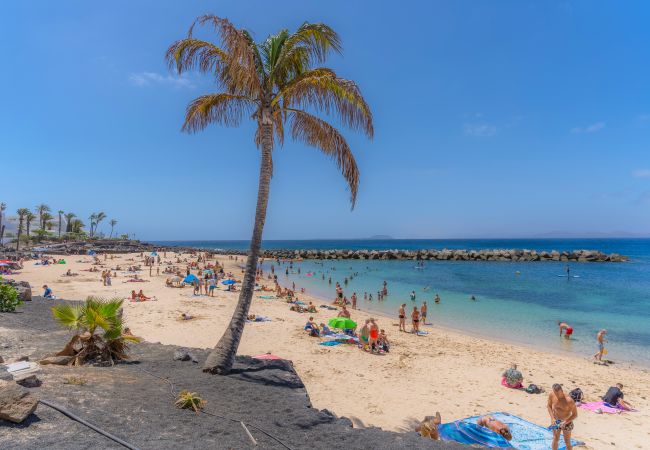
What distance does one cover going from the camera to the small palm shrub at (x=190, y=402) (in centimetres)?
578

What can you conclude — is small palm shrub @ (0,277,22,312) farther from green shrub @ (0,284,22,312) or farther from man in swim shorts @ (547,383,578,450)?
man in swim shorts @ (547,383,578,450)

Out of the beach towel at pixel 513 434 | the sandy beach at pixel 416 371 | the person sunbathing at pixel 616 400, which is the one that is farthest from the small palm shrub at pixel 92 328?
the person sunbathing at pixel 616 400

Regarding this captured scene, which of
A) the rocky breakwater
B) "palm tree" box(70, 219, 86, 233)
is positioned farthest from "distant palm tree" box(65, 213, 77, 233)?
the rocky breakwater

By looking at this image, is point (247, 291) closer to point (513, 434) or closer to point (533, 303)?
point (513, 434)

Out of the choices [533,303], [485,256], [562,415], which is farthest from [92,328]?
[485,256]

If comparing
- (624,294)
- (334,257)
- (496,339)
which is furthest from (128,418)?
(334,257)

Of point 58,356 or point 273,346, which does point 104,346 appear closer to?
point 58,356

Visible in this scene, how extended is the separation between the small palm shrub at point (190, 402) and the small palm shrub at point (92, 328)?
2819mm

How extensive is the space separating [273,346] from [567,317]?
2044 centimetres

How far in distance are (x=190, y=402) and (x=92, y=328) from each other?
11.0ft

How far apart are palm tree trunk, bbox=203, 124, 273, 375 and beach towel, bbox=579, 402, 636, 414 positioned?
9.03 m

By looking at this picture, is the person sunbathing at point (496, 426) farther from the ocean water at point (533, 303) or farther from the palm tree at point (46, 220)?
the palm tree at point (46, 220)

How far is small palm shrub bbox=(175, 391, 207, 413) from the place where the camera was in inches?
228

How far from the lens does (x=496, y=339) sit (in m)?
18.0
